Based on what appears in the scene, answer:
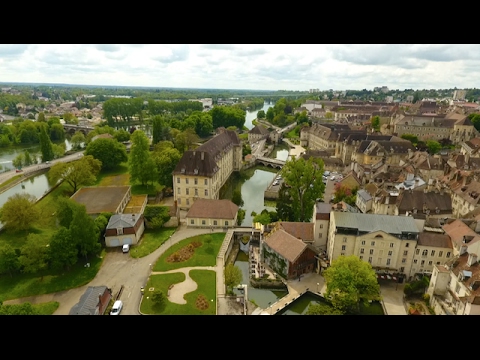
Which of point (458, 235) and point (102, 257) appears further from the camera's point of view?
point (102, 257)

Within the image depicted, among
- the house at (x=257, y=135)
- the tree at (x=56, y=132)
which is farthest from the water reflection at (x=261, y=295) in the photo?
the tree at (x=56, y=132)

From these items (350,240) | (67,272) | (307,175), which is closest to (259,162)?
(307,175)

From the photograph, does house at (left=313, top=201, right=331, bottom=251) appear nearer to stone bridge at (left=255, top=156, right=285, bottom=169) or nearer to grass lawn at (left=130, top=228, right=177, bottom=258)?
grass lawn at (left=130, top=228, right=177, bottom=258)

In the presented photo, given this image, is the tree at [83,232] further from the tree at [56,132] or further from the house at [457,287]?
the tree at [56,132]
